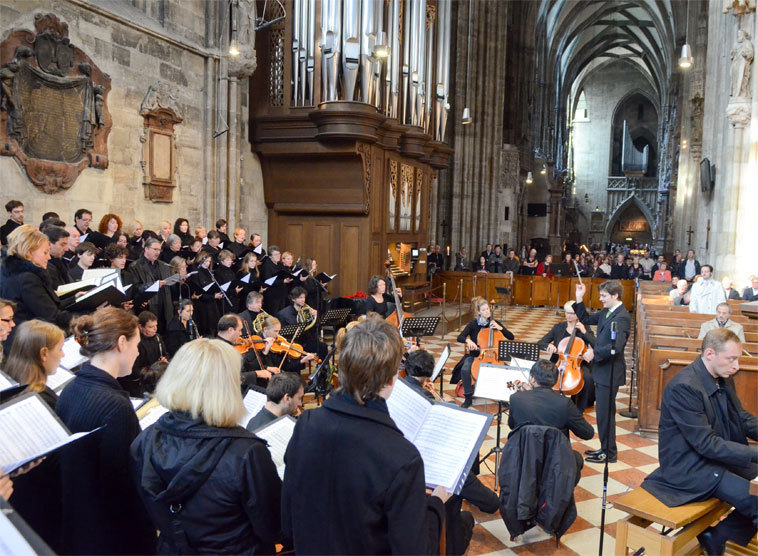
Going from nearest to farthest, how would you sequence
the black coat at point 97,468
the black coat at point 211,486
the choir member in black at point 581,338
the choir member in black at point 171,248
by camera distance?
the black coat at point 211,486 → the black coat at point 97,468 → the choir member in black at point 581,338 → the choir member in black at point 171,248

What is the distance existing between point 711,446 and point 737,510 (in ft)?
1.57

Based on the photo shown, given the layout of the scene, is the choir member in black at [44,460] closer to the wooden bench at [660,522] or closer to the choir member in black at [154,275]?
the wooden bench at [660,522]

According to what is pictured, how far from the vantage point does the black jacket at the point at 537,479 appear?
4.22 m

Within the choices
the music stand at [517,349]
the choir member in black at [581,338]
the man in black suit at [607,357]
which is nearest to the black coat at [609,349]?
the man in black suit at [607,357]

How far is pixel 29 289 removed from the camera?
4746 millimetres

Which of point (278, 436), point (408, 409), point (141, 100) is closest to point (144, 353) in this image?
point (278, 436)

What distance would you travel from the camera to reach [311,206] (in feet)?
43.8

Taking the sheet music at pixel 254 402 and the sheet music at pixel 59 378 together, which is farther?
the sheet music at pixel 254 402

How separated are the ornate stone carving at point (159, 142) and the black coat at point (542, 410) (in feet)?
25.7

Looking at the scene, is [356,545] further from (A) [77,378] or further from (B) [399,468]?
(A) [77,378]

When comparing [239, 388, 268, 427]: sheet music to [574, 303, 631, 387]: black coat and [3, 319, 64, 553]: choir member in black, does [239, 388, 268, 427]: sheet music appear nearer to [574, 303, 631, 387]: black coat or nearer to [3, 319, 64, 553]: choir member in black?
[3, 319, 64, 553]: choir member in black

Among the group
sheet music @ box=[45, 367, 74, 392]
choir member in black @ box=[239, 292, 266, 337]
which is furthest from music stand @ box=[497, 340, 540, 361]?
sheet music @ box=[45, 367, 74, 392]

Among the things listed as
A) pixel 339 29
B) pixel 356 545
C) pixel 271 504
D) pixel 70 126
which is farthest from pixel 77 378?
pixel 339 29

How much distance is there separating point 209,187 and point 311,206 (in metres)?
2.48
